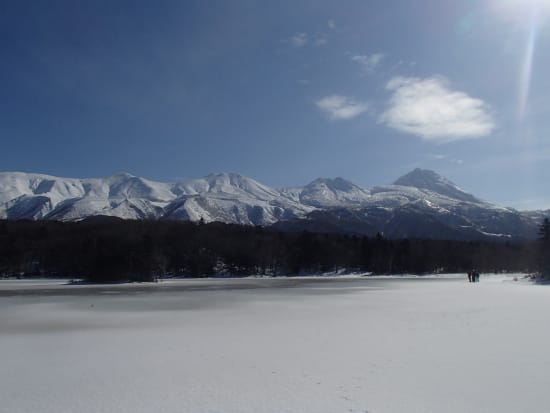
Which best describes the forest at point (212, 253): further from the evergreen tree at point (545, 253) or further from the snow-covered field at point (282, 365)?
the snow-covered field at point (282, 365)

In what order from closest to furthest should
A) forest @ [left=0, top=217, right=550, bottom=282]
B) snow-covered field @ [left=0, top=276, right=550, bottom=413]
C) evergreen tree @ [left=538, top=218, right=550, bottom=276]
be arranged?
1. snow-covered field @ [left=0, top=276, right=550, bottom=413]
2. evergreen tree @ [left=538, top=218, right=550, bottom=276]
3. forest @ [left=0, top=217, right=550, bottom=282]

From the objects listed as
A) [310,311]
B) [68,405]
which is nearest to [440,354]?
[68,405]

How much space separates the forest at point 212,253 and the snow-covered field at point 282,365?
7117cm

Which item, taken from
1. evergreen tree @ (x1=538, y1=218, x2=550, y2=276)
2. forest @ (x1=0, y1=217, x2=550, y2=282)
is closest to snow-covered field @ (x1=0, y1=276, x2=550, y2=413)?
evergreen tree @ (x1=538, y1=218, x2=550, y2=276)

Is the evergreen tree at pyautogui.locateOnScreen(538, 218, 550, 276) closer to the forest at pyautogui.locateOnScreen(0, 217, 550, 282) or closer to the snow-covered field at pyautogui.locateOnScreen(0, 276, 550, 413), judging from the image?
the forest at pyautogui.locateOnScreen(0, 217, 550, 282)

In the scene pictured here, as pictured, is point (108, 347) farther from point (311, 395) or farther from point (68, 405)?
point (311, 395)

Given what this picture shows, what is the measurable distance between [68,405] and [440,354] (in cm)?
1077

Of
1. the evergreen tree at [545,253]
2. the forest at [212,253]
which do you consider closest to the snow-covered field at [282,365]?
the evergreen tree at [545,253]

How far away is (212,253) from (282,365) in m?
109

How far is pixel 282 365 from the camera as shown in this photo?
44.7 feet

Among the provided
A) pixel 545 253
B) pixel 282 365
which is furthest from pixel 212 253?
pixel 282 365

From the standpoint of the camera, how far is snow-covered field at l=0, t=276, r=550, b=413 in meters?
10.2

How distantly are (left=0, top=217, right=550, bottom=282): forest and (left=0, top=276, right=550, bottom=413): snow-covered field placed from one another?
233 feet

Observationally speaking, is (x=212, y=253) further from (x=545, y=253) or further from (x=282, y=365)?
(x=282, y=365)
